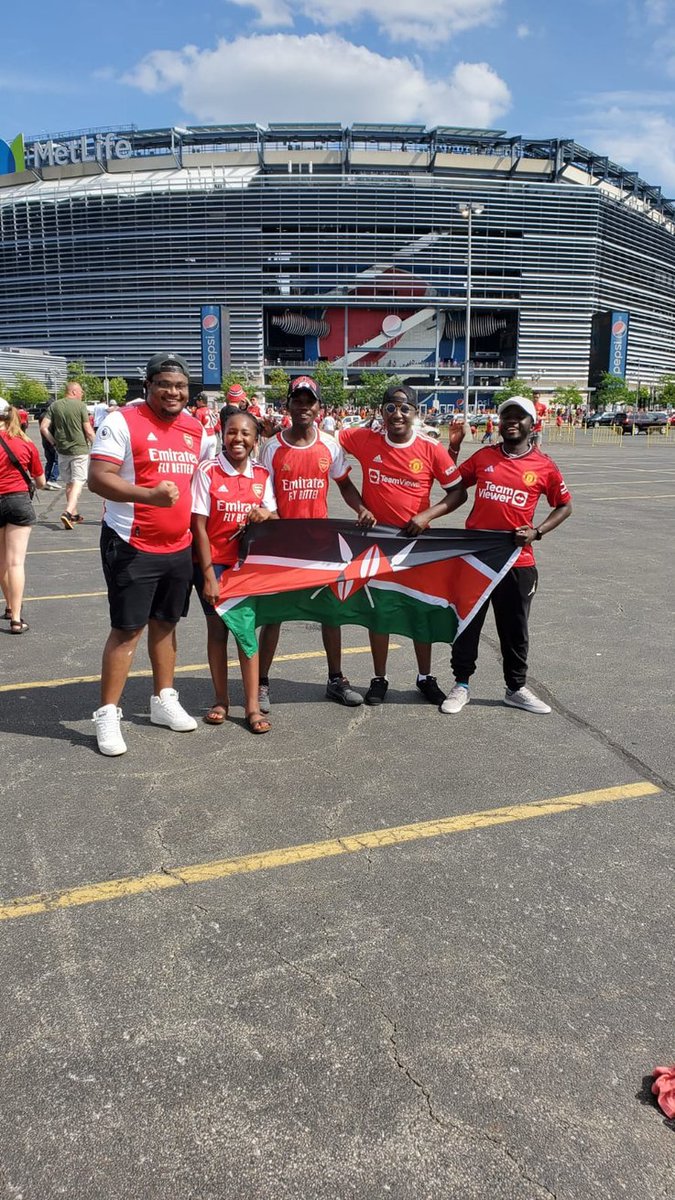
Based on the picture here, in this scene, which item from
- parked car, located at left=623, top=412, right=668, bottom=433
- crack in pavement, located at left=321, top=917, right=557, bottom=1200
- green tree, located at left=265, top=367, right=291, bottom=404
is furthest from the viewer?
green tree, located at left=265, top=367, right=291, bottom=404

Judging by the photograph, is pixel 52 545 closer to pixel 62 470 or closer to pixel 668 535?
pixel 62 470

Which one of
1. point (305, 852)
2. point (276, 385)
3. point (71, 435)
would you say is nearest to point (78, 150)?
point (276, 385)

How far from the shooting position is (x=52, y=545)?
1092 centimetres

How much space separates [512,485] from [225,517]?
5.93 feet

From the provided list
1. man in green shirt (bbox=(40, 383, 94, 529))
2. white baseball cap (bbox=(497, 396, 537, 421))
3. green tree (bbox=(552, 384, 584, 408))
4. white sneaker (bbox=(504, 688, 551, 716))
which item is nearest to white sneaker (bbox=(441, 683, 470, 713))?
white sneaker (bbox=(504, 688, 551, 716))

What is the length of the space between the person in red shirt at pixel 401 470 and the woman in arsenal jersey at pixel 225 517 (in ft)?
2.31

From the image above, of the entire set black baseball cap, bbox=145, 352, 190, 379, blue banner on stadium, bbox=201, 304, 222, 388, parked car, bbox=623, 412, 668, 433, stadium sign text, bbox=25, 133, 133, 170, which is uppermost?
stadium sign text, bbox=25, 133, 133, 170

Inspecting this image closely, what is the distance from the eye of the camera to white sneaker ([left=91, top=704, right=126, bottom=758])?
4266 mm

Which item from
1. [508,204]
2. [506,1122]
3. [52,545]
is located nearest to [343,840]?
[506,1122]

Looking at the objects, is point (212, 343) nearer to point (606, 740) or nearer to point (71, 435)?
point (71, 435)

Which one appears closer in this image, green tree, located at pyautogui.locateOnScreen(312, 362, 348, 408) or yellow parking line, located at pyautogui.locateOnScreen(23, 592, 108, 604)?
yellow parking line, located at pyautogui.locateOnScreen(23, 592, 108, 604)

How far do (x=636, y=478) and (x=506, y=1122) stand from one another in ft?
71.1

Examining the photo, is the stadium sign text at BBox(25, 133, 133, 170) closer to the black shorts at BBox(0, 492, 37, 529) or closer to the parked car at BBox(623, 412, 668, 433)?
the parked car at BBox(623, 412, 668, 433)

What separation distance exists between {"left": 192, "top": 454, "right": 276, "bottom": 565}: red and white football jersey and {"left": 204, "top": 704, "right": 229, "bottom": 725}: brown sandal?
88cm
